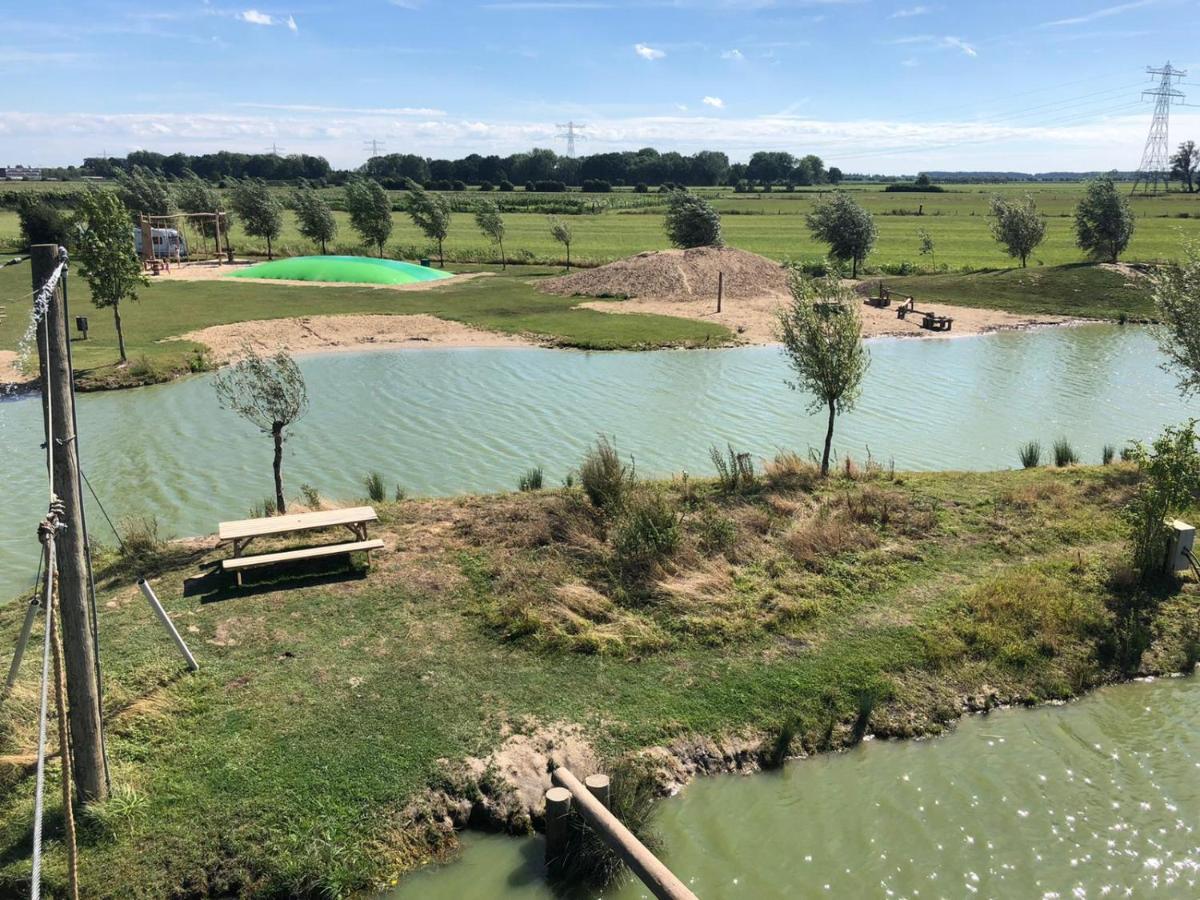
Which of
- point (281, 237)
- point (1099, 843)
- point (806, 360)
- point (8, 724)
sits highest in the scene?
point (281, 237)

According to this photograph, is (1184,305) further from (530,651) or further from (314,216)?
(314,216)

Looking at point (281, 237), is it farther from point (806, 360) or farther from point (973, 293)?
point (806, 360)

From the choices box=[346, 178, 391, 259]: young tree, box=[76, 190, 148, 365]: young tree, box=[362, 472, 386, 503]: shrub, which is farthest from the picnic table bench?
box=[346, 178, 391, 259]: young tree

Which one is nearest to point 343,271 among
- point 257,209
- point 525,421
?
point 257,209

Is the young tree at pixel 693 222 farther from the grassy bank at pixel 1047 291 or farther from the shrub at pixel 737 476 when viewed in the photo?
the shrub at pixel 737 476

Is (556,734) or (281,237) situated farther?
(281,237)

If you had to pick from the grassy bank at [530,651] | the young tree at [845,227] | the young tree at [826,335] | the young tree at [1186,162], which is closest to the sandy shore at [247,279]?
the young tree at [845,227]

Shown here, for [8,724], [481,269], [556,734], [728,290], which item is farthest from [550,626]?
[481,269]
